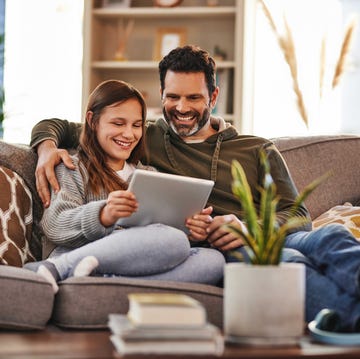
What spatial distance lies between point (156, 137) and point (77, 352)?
140 centimetres

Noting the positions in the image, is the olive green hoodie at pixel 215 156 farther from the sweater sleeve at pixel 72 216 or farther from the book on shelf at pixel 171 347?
the book on shelf at pixel 171 347

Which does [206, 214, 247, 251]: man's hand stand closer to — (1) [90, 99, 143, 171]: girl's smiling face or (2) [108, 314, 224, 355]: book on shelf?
(1) [90, 99, 143, 171]: girl's smiling face

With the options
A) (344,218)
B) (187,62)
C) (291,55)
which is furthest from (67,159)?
(291,55)

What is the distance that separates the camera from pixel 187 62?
2.90 m

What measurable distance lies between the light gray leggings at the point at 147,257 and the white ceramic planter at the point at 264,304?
50cm

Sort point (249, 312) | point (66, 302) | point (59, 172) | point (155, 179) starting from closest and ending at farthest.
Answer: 1. point (249, 312)
2. point (66, 302)
3. point (155, 179)
4. point (59, 172)

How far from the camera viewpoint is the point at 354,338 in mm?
1688

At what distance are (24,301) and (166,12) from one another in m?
3.34

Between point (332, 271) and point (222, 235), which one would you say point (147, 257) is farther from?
point (332, 271)

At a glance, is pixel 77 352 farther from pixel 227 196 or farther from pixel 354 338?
pixel 227 196

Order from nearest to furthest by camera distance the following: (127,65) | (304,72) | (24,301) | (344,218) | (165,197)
Result: (24,301), (165,197), (344,218), (127,65), (304,72)

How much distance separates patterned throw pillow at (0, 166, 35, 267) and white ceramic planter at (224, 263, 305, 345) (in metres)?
0.93

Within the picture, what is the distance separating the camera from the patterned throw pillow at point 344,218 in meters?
2.73

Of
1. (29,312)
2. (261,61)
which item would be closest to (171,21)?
(261,61)
